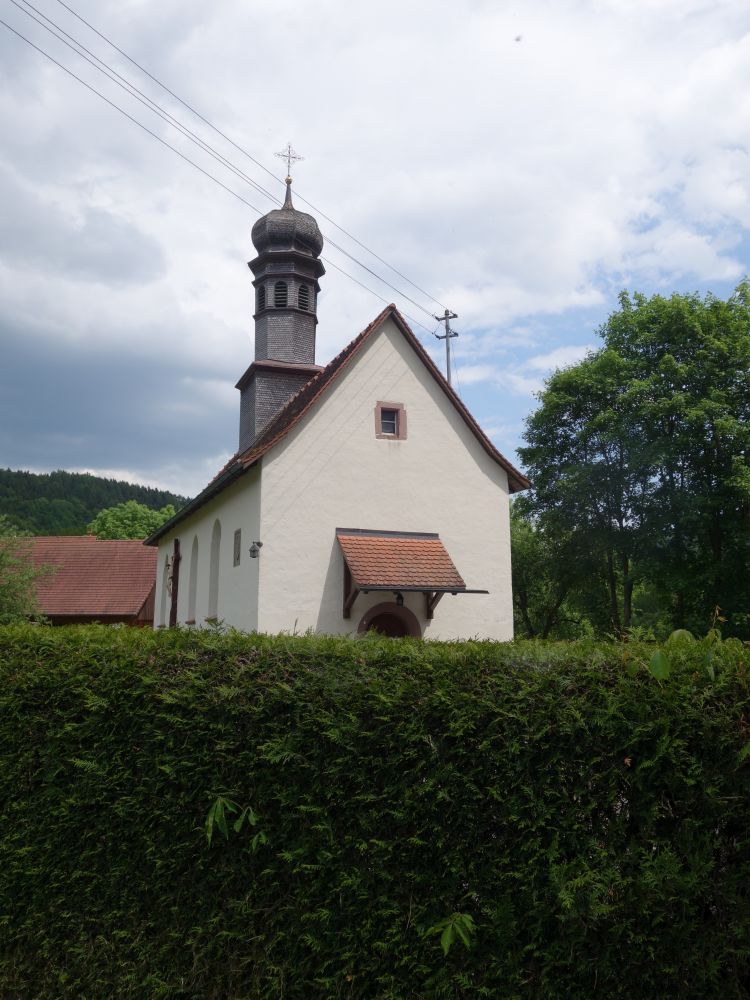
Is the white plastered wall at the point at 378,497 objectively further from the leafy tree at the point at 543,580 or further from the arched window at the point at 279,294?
the leafy tree at the point at 543,580

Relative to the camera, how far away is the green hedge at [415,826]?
4238mm

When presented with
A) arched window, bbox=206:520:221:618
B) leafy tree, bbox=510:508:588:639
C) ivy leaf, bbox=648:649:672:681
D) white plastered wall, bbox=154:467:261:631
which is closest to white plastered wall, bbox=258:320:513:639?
white plastered wall, bbox=154:467:261:631

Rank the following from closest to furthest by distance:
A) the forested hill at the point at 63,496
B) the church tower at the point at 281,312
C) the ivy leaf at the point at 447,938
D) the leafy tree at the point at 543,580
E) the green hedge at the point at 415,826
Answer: the ivy leaf at the point at 447,938 → the green hedge at the point at 415,826 → the church tower at the point at 281,312 → the leafy tree at the point at 543,580 → the forested hill at the point at 63,496

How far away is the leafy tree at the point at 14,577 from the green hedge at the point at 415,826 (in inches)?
848

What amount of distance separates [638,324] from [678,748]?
28146 mm

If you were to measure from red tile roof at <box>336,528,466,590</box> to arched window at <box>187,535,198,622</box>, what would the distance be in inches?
338

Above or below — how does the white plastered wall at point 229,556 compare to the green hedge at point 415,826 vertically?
above

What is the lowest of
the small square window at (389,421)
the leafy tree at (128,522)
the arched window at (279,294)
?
the small square window at (389,421)

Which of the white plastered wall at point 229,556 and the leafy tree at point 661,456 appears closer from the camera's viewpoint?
the white plastered wall at point 229,556

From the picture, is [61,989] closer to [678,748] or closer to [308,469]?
[678,748]

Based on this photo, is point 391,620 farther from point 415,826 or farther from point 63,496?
point 63,496

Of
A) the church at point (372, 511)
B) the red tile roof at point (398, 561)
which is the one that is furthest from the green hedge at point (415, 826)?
the red tile roof at point (398, 561)

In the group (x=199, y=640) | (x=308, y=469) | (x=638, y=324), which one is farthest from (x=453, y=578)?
Answer: (x=638, y=324)

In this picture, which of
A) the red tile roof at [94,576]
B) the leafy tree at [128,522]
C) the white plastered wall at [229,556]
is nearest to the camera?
the white plastered wall at [229,556]
